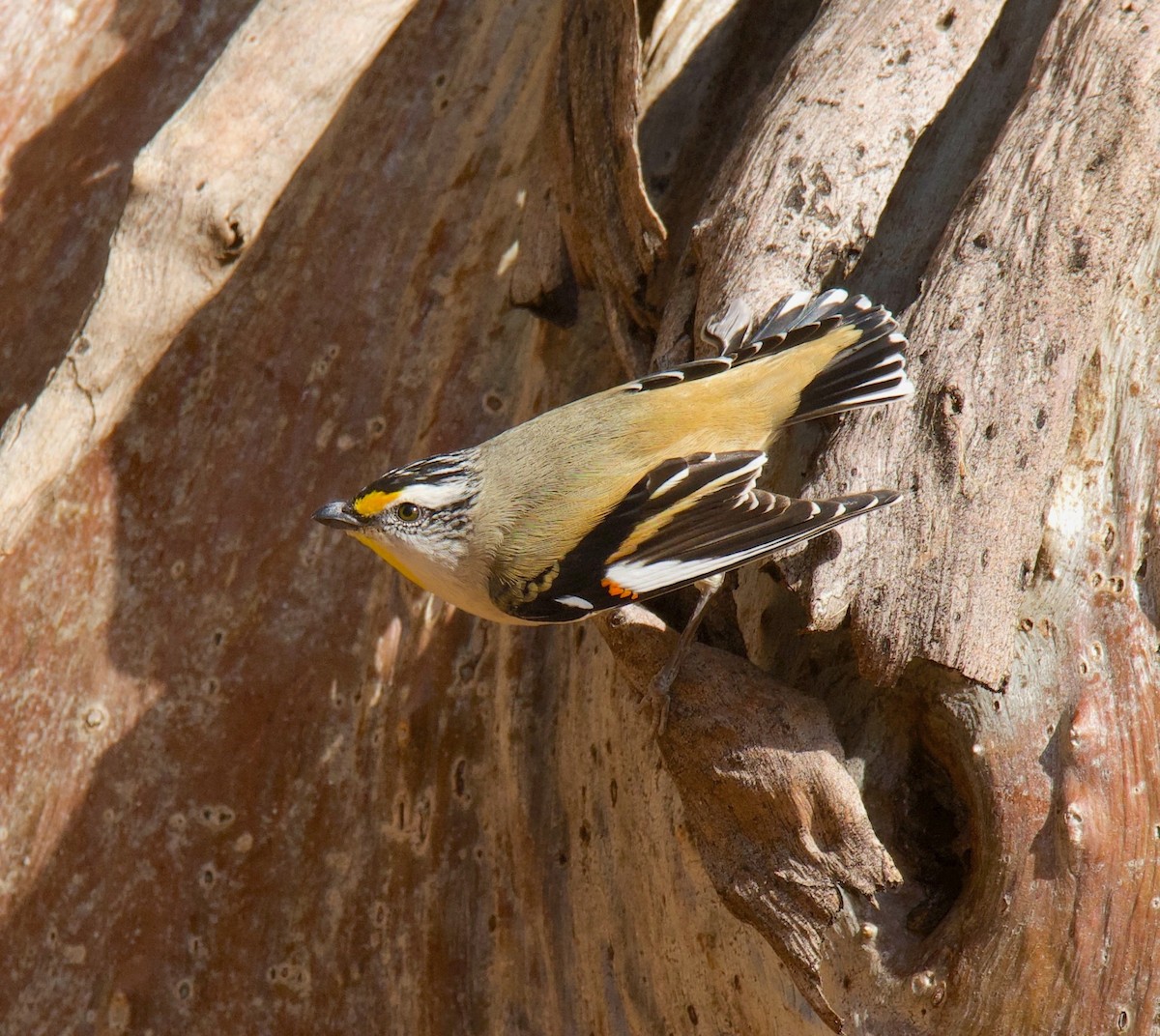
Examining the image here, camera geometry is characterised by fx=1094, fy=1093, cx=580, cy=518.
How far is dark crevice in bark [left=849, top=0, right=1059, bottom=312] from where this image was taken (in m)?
3.52

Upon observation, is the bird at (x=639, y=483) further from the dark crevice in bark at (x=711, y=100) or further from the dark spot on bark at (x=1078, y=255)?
the dark crevice in bark at (x=711, y=100)

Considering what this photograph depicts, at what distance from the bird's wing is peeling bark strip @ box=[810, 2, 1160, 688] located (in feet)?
0.64

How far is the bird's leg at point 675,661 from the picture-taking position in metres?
3.00

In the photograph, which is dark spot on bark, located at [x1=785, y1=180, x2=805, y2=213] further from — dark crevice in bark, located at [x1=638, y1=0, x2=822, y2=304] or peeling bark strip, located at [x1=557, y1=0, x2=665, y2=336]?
dark crevice in bark, located at [x1=638, y1=0, x2=822, y2=304]

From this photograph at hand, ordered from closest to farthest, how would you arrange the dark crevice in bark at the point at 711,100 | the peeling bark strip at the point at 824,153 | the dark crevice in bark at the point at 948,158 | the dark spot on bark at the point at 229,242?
the peeling bark strip at the point at 824,153, the dark crevice in bark at the point at 948,158, the dark crevice in bark at the point at 711,100, the dark spot on bark at the point at 229,242

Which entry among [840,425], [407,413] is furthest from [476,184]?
[840,425]

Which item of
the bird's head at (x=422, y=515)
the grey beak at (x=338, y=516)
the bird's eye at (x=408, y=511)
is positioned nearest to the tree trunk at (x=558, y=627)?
the bird's head at (x=422, y=515)

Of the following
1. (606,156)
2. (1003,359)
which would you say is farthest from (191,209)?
(1003,359)

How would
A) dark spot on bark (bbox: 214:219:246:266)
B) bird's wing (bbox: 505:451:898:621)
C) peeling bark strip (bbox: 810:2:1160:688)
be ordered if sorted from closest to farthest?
peeling bark strip (bbox: 810:2:1160:688) < bird's wing (bbox: 505:451:898:621) < dark spot on bark (bbox: 214:219:246:266)

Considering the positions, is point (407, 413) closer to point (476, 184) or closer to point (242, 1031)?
point (476, 184)

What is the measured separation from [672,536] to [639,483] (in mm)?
225

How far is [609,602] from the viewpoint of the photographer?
3.12m

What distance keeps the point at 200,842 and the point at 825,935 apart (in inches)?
94.8

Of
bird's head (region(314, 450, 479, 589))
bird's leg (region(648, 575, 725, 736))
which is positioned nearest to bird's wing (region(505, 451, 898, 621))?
bird's leg (region(648, 575, 725, 736))
